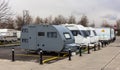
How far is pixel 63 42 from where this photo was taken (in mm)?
20797

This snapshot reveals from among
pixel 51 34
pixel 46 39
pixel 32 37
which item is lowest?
pixel 46 39

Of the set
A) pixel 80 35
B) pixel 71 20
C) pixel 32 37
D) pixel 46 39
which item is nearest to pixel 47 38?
pixel 46 39

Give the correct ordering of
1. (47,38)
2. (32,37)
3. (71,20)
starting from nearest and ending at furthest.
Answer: (47,38)
(32,37)
(71,20)

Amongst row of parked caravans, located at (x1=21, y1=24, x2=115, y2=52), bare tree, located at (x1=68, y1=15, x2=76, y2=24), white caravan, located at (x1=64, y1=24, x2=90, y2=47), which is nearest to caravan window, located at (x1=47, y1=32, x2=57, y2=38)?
row of parked caravans, located at (x1=21, y1=24, x2=115, y2=52)

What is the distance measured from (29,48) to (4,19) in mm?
20914

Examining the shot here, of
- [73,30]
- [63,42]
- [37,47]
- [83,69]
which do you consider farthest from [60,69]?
[73,30]

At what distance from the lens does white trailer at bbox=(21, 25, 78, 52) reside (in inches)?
828

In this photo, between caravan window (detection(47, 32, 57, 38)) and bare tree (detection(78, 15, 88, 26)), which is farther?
bare tree (detection(78, 15, 88, 26))

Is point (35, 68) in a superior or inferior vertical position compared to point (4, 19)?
inferior

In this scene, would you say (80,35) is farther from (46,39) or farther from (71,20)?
(71,20)

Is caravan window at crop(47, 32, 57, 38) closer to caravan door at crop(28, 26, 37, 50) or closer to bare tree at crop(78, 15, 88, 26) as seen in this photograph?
caravan door at crop(28, 26, 37, 50)

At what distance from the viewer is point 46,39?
70.9ft

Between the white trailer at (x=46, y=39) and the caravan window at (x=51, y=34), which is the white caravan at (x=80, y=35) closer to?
the white trailer at (x=46, y=39)

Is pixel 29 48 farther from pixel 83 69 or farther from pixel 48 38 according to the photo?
pixel 83 69
